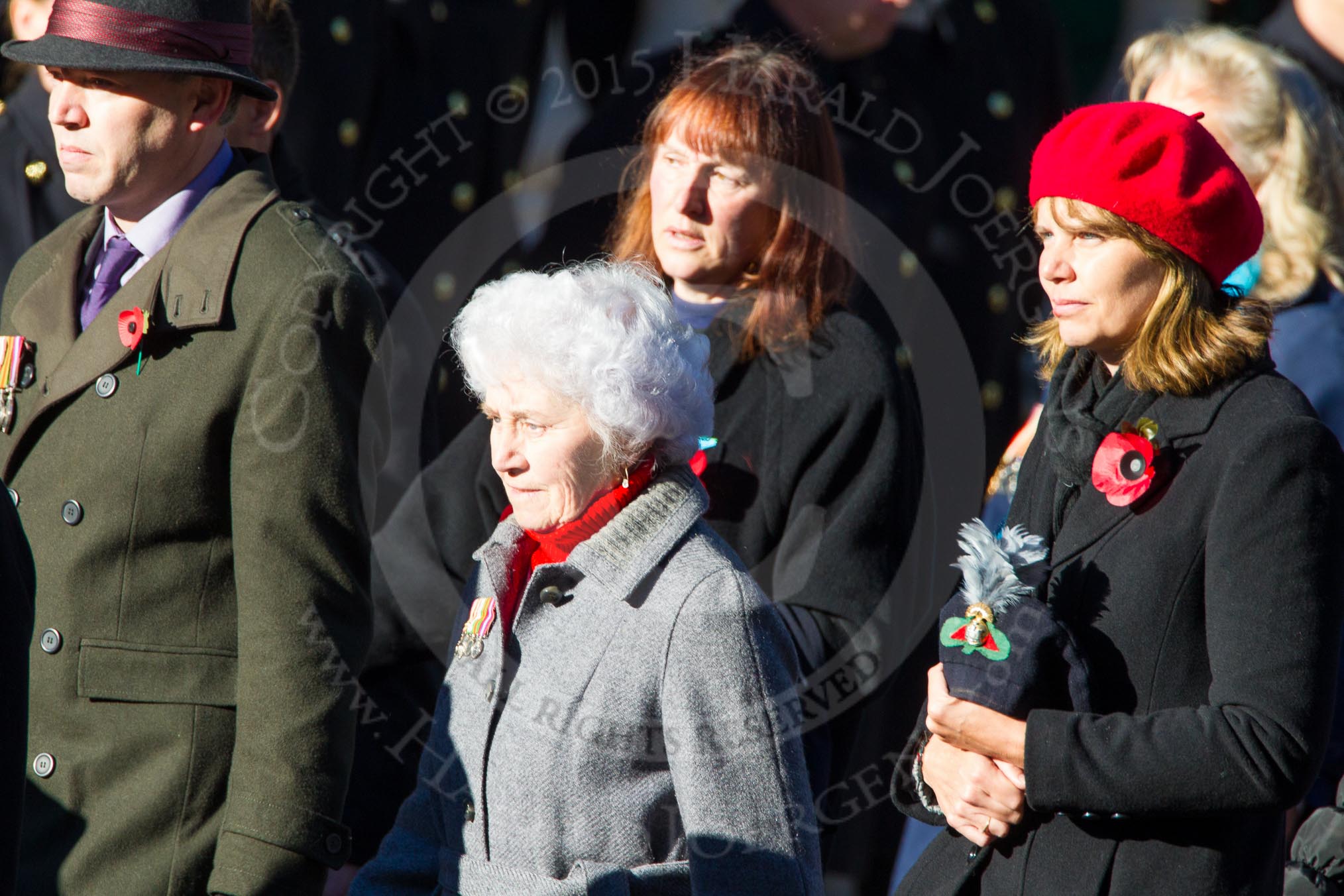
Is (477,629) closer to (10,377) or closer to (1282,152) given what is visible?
(10,377)

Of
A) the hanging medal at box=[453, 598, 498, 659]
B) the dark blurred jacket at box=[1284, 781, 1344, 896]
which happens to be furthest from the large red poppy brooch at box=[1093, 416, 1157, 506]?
the hanging medal at box=[453, 598, 498, 659]

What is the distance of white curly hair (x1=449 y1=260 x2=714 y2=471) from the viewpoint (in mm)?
2426

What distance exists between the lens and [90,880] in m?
2.42

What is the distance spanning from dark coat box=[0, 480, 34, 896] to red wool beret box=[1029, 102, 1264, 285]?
1.48 meters

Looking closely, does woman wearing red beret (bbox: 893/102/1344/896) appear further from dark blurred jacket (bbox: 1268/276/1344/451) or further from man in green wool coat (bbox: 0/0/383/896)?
dark blurred jacket (bbox: 1268/276/1344/451)

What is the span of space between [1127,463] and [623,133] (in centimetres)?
222

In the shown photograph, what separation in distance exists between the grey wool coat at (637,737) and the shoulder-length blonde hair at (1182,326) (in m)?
0.66

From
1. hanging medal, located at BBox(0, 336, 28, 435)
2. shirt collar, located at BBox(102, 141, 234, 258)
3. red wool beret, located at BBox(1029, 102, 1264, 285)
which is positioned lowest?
hanging medal, located at BBox(0, 336, 28, 435)

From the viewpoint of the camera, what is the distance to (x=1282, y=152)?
11.1 ft

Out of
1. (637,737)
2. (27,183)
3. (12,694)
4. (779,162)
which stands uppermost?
(12,694)

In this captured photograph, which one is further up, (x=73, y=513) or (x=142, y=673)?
(x=73, y=513)

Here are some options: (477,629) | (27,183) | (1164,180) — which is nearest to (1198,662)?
(1164,180)

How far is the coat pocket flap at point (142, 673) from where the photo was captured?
2414 mm

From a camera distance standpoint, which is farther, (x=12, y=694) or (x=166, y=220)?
(x=166, y=220)
